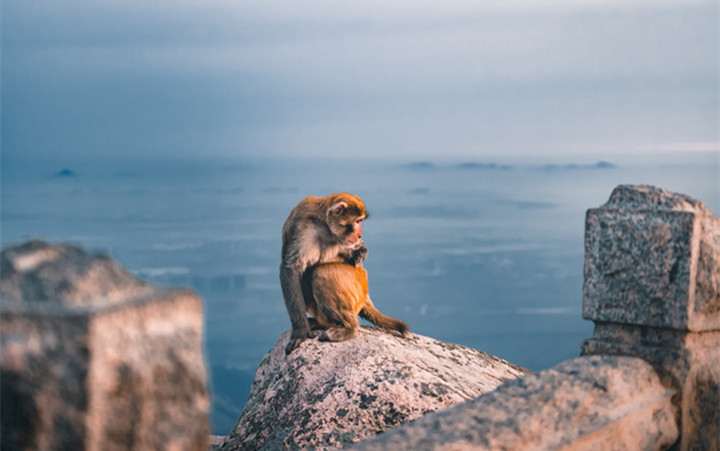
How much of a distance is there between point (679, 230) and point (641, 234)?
185 mm

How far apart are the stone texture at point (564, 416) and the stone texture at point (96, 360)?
0.91 metres

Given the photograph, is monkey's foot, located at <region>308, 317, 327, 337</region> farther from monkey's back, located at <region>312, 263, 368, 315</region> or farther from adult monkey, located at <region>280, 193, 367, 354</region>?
monkey's back, located at <region>312, 263, 368, 315</region>

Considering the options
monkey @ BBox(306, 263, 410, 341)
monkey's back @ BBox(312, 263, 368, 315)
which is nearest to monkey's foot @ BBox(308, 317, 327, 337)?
monkey @ BBox(306, 263, 410, 341)

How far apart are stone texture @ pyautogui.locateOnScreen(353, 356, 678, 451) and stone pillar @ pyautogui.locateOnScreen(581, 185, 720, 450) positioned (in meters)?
0.14

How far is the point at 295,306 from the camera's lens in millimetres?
5371

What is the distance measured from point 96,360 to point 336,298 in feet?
12.3

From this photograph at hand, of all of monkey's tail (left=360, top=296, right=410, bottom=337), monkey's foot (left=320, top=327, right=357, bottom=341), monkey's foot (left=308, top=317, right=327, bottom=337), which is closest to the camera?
monkey's foot (left=320, top=327, right=357, bottom=341)

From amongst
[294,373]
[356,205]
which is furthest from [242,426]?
[356,205]

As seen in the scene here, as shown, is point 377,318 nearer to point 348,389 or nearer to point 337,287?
point 337,287

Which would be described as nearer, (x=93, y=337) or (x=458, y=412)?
(x=93, y=337)

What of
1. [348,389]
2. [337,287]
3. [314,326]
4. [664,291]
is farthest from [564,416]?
[314,326]

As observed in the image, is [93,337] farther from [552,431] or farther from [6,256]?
[552,431]

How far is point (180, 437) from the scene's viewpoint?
1873mm

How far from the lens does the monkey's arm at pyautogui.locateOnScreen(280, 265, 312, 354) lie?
534 cm
